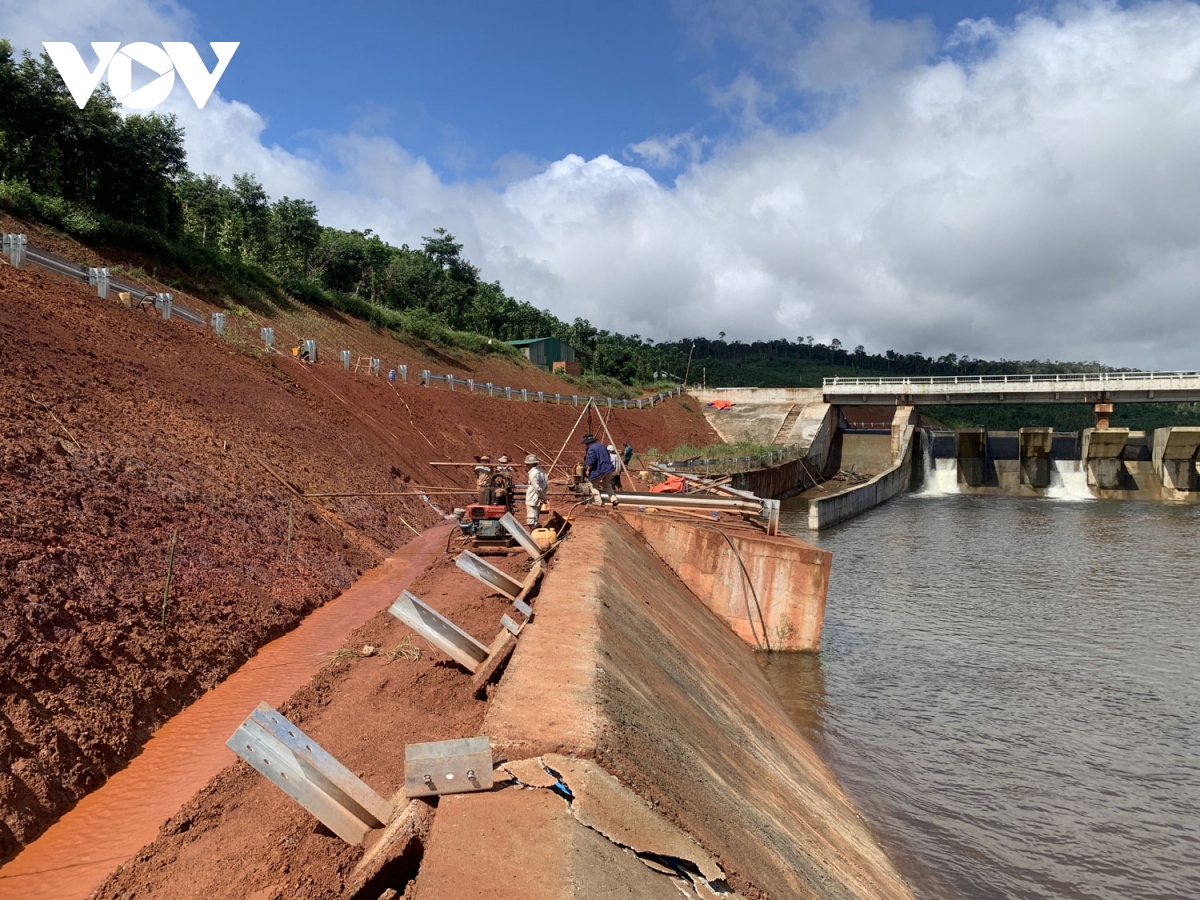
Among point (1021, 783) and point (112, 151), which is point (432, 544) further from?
point (112, 151)

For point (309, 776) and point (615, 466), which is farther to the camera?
point (615, 466)

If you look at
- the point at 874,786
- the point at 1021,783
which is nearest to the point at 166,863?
the point at 874,786

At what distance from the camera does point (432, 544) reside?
15516 mm

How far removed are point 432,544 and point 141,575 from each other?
305 inches

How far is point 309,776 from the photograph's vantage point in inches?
140

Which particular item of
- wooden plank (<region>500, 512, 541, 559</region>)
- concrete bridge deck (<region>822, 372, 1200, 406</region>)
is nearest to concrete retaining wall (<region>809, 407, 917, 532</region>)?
concrete bridge deck (<region>822, 372, 1200, 406</region>)

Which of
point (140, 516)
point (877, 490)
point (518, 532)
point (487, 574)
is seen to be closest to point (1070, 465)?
point (877, 490)

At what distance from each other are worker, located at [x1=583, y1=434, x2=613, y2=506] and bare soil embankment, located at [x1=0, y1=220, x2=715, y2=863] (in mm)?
4123

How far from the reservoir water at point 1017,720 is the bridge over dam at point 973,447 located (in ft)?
54.3

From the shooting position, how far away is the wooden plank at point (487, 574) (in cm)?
722

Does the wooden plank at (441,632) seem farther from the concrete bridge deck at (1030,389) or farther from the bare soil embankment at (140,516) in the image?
the concrete bridge deck at (1030,389)

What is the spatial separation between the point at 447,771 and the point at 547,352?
64.0 meters

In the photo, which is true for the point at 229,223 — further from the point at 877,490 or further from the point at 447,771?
the point at 447,771

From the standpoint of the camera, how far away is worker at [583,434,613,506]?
14.8m
